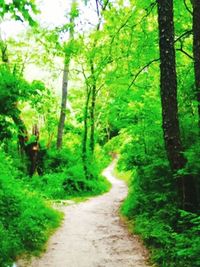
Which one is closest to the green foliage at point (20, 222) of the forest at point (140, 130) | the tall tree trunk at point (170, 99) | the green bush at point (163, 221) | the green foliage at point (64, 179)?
the forest at point (140, 130)

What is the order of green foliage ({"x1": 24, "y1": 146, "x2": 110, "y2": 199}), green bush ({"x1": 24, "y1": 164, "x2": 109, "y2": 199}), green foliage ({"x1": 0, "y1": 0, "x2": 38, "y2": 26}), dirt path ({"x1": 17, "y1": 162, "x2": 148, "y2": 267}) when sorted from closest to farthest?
green foliage ({"x1": 0, "y1": 0, "x2": 38, "y2": 26}), dirt path ({"x1": 17, "y1": 162, "x2": 148, "y2": 267}), green bush ({"x1": 24, "y1": 164, "x2": 109, "y2": 199}), green foliage ({"x1": 24, "y1": 146, "x2": 110, "y2": 199})

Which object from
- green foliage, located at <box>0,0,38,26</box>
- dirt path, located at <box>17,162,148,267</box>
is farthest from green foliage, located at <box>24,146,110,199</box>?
green foliage, located at <box>0,0,38,26</box>

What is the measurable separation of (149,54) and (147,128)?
240cm

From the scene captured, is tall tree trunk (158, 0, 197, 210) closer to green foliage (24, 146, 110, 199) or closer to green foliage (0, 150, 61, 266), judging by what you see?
green foliage (0, 150, 61, 266)

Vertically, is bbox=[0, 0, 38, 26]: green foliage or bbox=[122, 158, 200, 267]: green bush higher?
bbox=[0, 0, 38, 26]: green foliage

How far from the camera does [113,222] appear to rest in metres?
11.9

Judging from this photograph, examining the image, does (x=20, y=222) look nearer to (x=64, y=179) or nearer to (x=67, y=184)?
(x=67, y=184)

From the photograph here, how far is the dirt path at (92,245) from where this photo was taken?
746 centimetres

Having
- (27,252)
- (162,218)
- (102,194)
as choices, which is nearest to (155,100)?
(162,218)

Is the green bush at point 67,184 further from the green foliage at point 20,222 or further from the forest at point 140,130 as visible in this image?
the green foliage at point 20,222

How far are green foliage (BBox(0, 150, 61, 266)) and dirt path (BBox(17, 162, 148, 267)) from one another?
316mm

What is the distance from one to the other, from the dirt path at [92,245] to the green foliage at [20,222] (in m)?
0.32

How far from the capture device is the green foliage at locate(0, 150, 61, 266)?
723 centimetres

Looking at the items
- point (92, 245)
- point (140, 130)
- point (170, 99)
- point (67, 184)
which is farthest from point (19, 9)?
point (67, 184)
